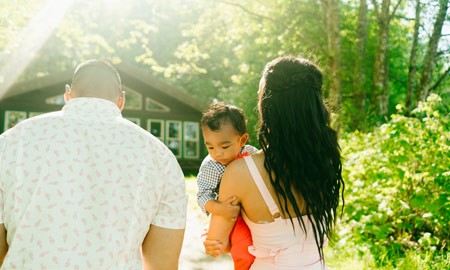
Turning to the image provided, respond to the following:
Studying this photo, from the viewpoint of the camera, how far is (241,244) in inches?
108

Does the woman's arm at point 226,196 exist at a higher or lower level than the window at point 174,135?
higher

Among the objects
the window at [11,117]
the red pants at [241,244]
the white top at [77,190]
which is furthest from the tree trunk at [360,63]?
the window at [11,117]

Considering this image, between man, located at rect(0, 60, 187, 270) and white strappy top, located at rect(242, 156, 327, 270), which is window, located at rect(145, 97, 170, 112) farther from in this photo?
man, located at rect(0, 60, 187, 270)

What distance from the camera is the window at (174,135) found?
2719 centimetres

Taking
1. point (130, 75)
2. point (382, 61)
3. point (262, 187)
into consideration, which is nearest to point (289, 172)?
point (262, 187)

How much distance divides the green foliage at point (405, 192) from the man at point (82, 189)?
13.9 ft

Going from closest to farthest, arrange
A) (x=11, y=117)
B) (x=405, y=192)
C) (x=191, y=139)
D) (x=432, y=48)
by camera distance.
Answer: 1. (x=405, y=192)
2. (x=432, y=48)
3. (x=11, y=117)
4. (x=191, y=139)

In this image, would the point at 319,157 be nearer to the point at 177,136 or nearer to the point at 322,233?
the point at 322,233

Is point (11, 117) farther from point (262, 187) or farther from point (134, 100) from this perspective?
point (262, 187)

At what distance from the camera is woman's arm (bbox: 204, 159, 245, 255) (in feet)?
8.41

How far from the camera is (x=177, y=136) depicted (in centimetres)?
2755

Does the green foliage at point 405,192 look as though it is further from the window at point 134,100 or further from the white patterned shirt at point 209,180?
the window at point 134,100

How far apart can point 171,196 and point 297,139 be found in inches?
27.9

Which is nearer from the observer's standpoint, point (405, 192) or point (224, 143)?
point (224, 143)
